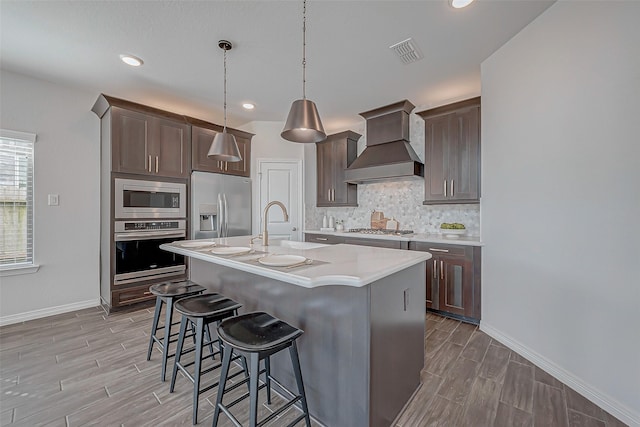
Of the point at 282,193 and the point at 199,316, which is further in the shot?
the point at 282,193

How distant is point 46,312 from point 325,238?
3.53 m

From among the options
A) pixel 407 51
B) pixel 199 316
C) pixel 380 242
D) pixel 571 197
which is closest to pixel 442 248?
pixel 380 242

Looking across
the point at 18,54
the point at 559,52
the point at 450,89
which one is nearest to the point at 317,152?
the point at 450,89

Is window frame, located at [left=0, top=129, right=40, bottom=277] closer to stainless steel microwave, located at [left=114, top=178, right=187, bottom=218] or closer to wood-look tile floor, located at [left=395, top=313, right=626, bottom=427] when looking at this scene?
stainless steel microwave, located at [left=114, top=178, right=187, bottom=218]

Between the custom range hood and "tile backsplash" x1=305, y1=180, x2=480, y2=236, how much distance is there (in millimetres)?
404

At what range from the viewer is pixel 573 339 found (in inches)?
76.4

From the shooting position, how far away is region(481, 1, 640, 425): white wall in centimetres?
164

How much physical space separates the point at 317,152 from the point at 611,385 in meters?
4.27

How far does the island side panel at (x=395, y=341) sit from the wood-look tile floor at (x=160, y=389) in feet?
0.54

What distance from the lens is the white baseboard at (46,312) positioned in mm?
2916

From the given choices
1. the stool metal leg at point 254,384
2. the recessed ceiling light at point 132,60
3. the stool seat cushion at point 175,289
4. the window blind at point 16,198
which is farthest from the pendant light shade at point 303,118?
the window blind at point 16,198

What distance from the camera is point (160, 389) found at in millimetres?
1874

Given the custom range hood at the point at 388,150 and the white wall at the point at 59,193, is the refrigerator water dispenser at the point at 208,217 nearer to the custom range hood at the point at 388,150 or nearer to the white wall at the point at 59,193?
the white wall at the point at 59,193

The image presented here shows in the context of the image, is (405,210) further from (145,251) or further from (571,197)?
(145,251)
